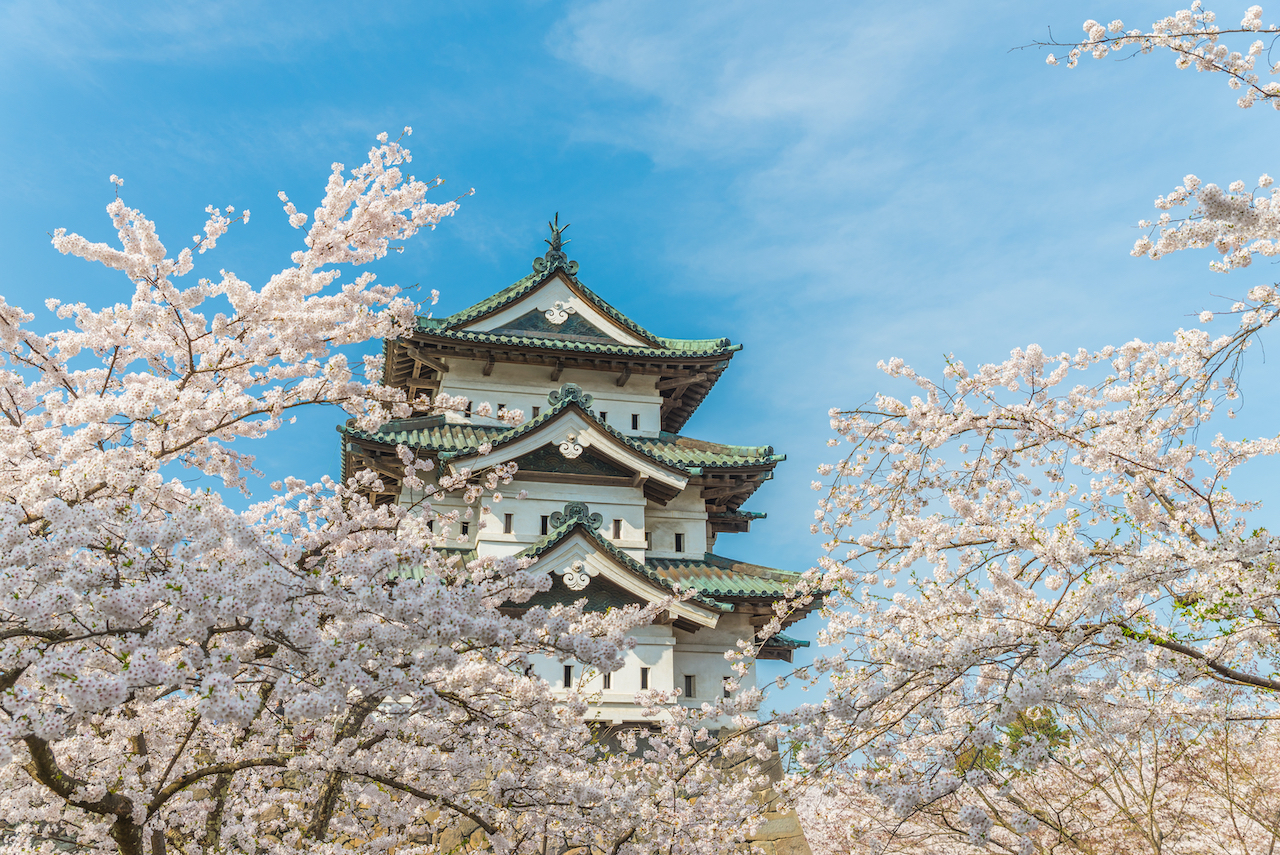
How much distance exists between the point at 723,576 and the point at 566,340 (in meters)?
6.34

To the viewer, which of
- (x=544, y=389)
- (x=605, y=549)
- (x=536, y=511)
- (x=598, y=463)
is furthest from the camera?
(x=544, y=389)

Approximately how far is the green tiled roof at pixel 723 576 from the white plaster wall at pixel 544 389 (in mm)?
3200

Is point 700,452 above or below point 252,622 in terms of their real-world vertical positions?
above

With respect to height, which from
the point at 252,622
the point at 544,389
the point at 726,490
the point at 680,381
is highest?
the point at 680,381

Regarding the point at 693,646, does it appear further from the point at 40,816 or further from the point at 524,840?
the point at 40,816

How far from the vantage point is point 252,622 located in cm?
461

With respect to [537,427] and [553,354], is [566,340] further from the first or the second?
[537,427]

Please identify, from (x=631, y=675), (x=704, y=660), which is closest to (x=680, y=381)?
(x=704, y=660)

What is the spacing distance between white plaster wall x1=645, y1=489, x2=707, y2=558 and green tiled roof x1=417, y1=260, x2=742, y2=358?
3.22 m

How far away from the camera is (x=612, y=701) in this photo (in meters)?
14.7

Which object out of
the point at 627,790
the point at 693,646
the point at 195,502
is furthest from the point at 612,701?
the point at 195,502

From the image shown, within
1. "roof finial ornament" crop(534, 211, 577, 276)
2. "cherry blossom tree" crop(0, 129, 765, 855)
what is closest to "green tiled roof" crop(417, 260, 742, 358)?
"roof finial ornament" crop(534, 211, 577, 276)

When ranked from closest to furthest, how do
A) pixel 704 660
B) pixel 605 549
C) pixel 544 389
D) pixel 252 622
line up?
pixel 252 622, pixel 605 549, pixel 704 660, pixel 544 389

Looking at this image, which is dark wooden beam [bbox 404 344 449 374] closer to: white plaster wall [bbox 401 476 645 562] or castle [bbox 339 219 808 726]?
castle [bbox 339 219 808 726]
